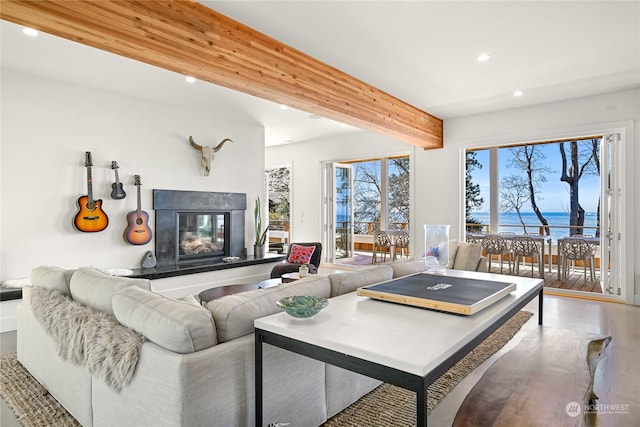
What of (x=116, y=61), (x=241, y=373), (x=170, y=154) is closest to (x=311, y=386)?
(x=241, y=373)

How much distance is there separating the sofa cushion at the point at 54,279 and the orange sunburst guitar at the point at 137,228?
2.07 meters

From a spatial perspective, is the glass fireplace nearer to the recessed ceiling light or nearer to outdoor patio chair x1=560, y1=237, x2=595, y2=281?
the recessed ceiling light

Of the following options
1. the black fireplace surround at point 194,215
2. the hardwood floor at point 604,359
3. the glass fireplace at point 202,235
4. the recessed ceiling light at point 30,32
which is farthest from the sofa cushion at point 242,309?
the glass fireplace at point 202,235

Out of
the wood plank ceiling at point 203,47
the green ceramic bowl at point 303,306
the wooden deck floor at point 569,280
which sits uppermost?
the wood plank ceiling at point 203,47

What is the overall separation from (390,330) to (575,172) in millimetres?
8312

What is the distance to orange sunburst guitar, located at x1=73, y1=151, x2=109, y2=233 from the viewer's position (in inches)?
165

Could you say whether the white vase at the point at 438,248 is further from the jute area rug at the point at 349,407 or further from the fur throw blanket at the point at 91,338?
the fur throw blanket at the point at 91,338

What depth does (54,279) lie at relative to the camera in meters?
2.38

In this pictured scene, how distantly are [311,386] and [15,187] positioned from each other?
153 inches

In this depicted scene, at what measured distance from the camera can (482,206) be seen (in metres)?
8.36

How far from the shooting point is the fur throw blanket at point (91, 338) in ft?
5.00

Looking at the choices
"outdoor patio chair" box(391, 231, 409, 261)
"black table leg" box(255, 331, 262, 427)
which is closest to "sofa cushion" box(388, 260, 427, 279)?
"black table leg" box(255, 331, 262, 427)

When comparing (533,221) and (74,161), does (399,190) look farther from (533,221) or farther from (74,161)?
(74,161)

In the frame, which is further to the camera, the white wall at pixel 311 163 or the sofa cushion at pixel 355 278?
the white wall at pixel 311 163
